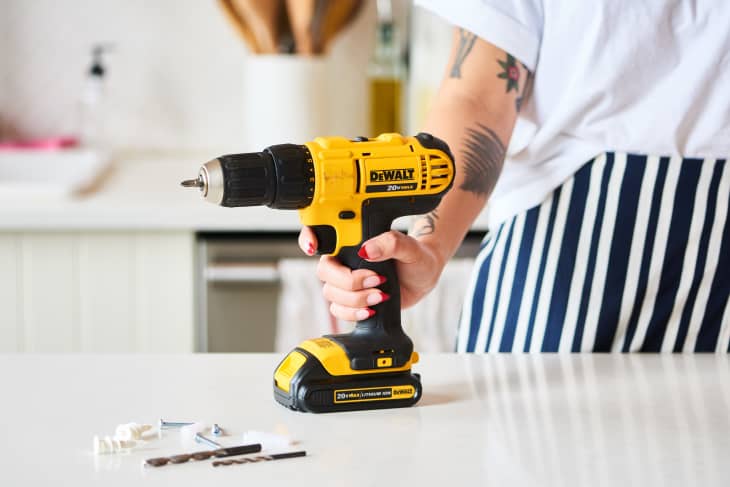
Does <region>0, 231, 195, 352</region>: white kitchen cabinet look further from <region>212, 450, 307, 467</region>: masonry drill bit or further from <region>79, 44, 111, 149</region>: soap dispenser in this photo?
<region>212, 450, 307, 467</region>: masonry drill bit

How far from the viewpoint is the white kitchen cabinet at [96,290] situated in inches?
76.4

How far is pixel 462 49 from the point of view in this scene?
116 centimetres

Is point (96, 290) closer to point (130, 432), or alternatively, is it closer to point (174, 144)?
point (174, 144)

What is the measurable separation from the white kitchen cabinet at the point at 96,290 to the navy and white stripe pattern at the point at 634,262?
3.02ft

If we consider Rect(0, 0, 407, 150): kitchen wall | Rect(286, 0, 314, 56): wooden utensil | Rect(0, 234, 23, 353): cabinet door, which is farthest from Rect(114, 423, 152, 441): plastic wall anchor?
Rect(0, 0, 407, 150): kitchen wall

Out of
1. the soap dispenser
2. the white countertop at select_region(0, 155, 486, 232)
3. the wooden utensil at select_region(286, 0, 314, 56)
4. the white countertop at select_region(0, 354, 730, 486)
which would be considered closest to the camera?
the white countertop at select_region(0, 354, 730, 486)

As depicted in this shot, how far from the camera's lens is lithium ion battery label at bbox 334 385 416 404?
33.7 inches

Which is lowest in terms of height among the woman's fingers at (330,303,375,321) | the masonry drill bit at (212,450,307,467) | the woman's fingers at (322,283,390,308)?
the masonry drill bit at (212,450,307,467)

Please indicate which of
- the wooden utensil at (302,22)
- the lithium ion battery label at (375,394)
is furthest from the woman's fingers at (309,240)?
the wooden utensil at (302,22)

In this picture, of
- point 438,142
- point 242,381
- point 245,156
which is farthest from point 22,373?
point 438,142

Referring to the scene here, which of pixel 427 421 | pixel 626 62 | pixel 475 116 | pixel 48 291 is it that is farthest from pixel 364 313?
pixel 48 291

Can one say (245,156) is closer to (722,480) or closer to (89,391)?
(89,391)

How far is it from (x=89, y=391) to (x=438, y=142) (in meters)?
0.38

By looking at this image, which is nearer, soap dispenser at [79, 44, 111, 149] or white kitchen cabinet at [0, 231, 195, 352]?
white kitchen cabinet at [0, 231, 195, 352]
